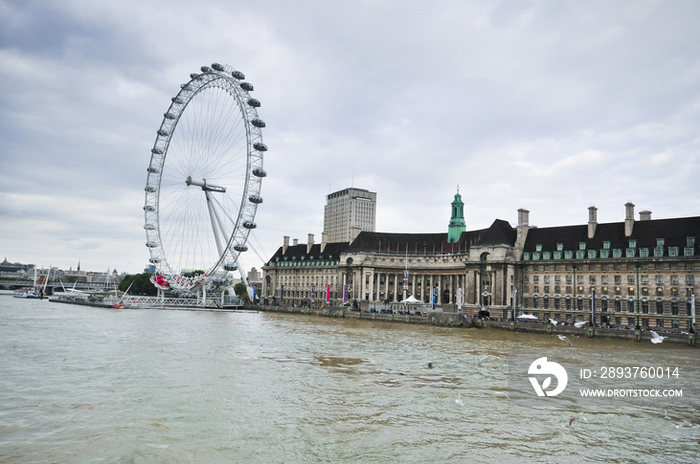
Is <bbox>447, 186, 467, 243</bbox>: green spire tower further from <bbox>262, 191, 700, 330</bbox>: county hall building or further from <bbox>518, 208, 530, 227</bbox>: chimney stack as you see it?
<bbox>518, 208, 530, 227</bbox>: chimney stack

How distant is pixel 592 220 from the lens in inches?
3056

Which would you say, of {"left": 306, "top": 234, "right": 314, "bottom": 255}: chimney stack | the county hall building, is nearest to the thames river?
the county hall building

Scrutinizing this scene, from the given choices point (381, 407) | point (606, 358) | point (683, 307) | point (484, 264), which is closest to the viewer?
point (381, 407)

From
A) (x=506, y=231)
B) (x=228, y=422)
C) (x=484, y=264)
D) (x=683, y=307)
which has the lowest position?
(x=228, y=422)

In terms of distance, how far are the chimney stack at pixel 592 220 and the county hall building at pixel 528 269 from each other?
0.45 ft

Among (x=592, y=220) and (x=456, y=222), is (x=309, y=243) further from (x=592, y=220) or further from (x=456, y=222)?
(x=592, y=220)

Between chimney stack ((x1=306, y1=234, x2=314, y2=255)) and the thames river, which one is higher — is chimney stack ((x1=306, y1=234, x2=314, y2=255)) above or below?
above

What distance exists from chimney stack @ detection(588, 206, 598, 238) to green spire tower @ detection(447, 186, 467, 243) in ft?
111

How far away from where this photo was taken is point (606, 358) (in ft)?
121

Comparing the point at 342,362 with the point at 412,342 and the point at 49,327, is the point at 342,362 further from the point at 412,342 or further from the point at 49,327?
the point at 49,327

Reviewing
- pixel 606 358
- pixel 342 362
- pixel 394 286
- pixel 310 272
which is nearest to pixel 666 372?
pixel 606 358

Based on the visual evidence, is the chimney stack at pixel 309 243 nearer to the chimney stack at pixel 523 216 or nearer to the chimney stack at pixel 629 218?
the chimney stack at pixel 523 216

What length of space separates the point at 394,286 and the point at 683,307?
2349 inches

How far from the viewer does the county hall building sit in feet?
222
